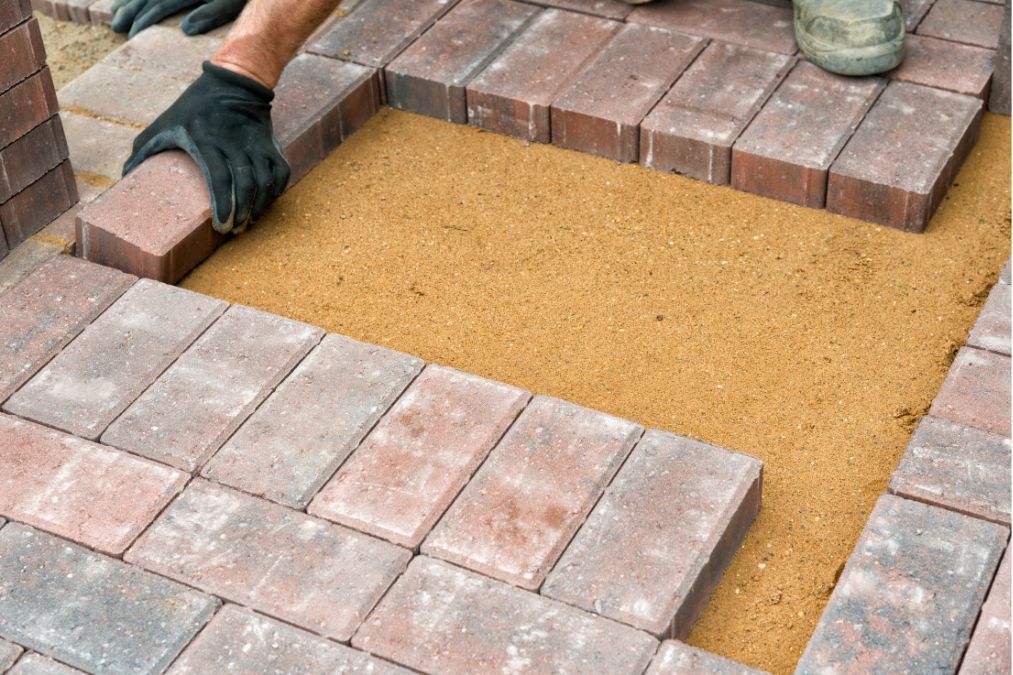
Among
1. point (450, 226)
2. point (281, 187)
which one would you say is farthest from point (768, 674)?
point (281, 187)

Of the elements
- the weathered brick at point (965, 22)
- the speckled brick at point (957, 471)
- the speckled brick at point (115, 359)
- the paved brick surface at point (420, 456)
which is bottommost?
the speckled brick at point (957, 471)

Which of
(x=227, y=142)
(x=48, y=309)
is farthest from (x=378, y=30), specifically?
(x=48, y=309)

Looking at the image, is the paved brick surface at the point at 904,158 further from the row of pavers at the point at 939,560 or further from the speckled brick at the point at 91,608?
the speckled brick at the point at 91,608

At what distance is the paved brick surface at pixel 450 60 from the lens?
3.89 m

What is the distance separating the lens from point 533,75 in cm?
387

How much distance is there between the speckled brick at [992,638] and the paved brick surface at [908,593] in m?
0.02

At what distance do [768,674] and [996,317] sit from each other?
1.10 metres

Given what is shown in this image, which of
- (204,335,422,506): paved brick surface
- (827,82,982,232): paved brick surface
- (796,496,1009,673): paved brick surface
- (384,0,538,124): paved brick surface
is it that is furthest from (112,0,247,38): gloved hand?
(796,496,1009,673): paved brick surface

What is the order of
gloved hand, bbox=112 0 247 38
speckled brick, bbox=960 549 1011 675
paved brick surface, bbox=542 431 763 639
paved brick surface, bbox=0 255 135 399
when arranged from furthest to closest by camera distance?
gloved hand, bbox=112 0 247 38 < paved brick surface, bbox=0 255 135 399 < paved brick surface, bbox=542 431 763 639 < speckled brick, bbox=960 549 1011 675

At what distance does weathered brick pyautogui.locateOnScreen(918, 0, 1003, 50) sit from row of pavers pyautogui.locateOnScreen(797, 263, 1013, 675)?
1430 mm

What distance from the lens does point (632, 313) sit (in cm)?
323

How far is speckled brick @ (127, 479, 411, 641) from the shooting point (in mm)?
2432

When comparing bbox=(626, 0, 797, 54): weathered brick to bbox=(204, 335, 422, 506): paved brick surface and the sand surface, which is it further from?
bbox=(204, 335, 422, 506): paved brick surface

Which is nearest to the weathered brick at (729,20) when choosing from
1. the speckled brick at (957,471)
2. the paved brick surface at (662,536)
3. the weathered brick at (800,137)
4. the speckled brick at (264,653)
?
the weathered brick at (800,137)
